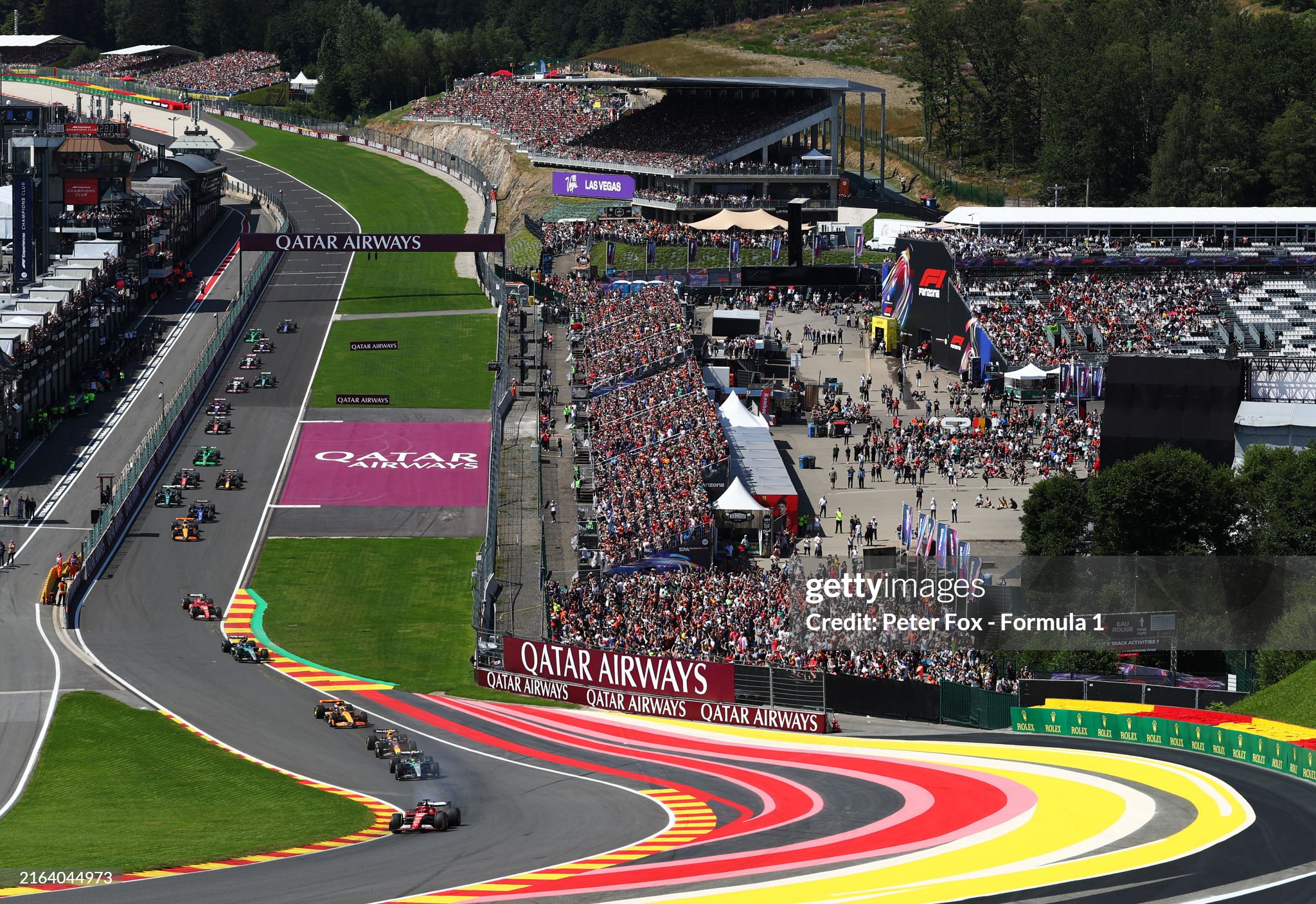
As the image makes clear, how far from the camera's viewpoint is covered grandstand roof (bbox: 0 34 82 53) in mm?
193500

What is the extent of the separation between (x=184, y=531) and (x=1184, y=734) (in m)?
35.8

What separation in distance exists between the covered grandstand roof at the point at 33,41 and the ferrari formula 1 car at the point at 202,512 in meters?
145

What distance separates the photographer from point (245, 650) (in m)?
51.5

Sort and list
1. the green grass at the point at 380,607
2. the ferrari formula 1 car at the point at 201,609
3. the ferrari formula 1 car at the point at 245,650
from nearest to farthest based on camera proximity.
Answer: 1. the ferrari formula 1 car at the point at 245,650
2. the green grass at the point at 380,607
3. the ferrari formula 1 car at the point at 201,609

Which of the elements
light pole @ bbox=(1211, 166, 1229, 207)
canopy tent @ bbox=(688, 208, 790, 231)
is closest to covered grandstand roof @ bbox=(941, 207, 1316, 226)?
canopy tent @ bbox=(688, 208, 790, 231)

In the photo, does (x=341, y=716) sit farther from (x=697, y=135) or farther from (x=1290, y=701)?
(x=697, y=135)

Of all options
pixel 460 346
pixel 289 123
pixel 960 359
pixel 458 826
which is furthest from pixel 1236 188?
pixel 458 826

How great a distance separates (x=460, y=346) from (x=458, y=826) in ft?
180

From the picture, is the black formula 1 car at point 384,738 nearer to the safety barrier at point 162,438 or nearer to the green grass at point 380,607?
the green grass at point 380,607

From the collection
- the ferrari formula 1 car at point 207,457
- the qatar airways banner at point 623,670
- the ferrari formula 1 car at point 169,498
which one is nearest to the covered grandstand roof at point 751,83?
the ferrari formula 1 car at point 207,457

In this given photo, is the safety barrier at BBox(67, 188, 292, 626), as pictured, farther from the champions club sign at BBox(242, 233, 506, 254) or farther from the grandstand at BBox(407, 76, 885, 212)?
the grandstand at BBox(407, 76, 885, 212)

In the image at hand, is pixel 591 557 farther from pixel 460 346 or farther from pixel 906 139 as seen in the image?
pixel 906 139

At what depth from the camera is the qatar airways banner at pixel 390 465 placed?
224ft

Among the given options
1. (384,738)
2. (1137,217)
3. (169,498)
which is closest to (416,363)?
(169,498)
